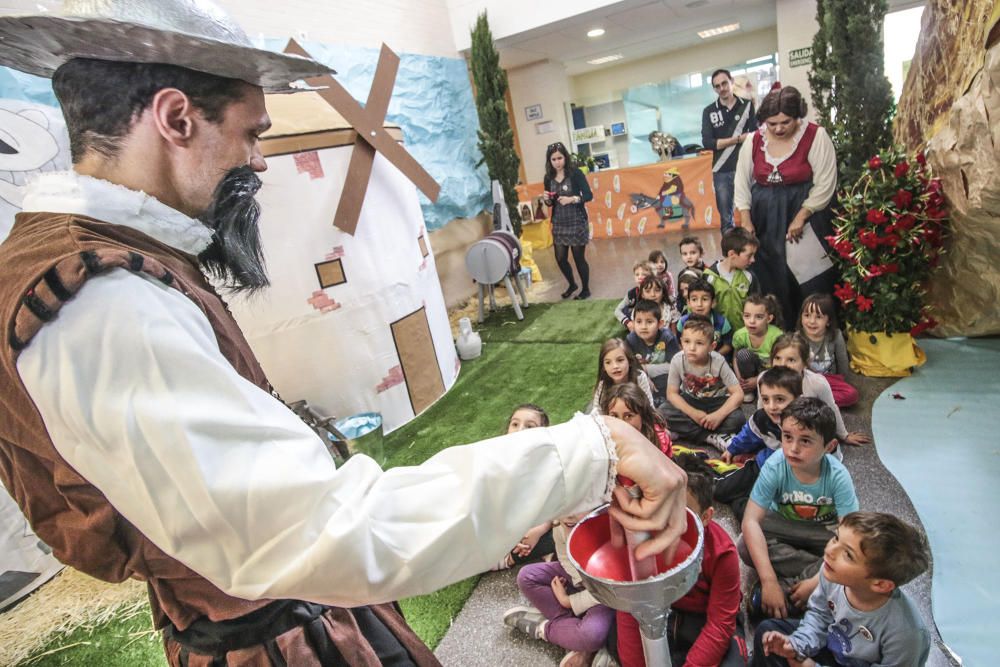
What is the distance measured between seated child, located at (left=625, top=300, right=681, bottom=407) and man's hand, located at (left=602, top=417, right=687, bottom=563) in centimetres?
329

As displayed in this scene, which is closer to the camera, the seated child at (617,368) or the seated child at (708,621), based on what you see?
the seated child at (708,621)

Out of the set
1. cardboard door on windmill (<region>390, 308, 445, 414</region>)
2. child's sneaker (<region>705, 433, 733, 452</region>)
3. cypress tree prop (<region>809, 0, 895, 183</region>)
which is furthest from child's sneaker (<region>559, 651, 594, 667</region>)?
cypress tree prop (<region>809, 0, 895, 183</region>)

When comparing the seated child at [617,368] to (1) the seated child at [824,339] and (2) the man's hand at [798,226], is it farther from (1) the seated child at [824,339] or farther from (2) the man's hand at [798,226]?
(2) the man's hand at [798,226]

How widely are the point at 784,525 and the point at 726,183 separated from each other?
4942 millimetres

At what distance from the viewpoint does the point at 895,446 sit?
305cm

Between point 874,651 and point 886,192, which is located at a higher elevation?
point 886,192

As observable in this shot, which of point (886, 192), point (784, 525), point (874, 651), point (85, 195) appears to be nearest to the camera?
point (85, 195)

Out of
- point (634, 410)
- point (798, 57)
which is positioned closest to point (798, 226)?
point (634, 410)

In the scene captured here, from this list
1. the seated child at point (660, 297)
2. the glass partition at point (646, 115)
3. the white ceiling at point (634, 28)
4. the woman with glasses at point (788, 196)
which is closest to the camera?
the woman with glasses at point (788, 196)

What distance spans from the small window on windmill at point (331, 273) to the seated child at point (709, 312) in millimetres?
2523

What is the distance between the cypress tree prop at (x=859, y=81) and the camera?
4.32 metres

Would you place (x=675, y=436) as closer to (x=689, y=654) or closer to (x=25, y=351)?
(x=689, y=654)

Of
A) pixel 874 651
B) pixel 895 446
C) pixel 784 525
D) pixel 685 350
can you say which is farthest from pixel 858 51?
pixel 874 651

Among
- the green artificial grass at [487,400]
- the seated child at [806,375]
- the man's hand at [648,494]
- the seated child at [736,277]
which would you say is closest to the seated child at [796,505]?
the seated child at [806,375]
